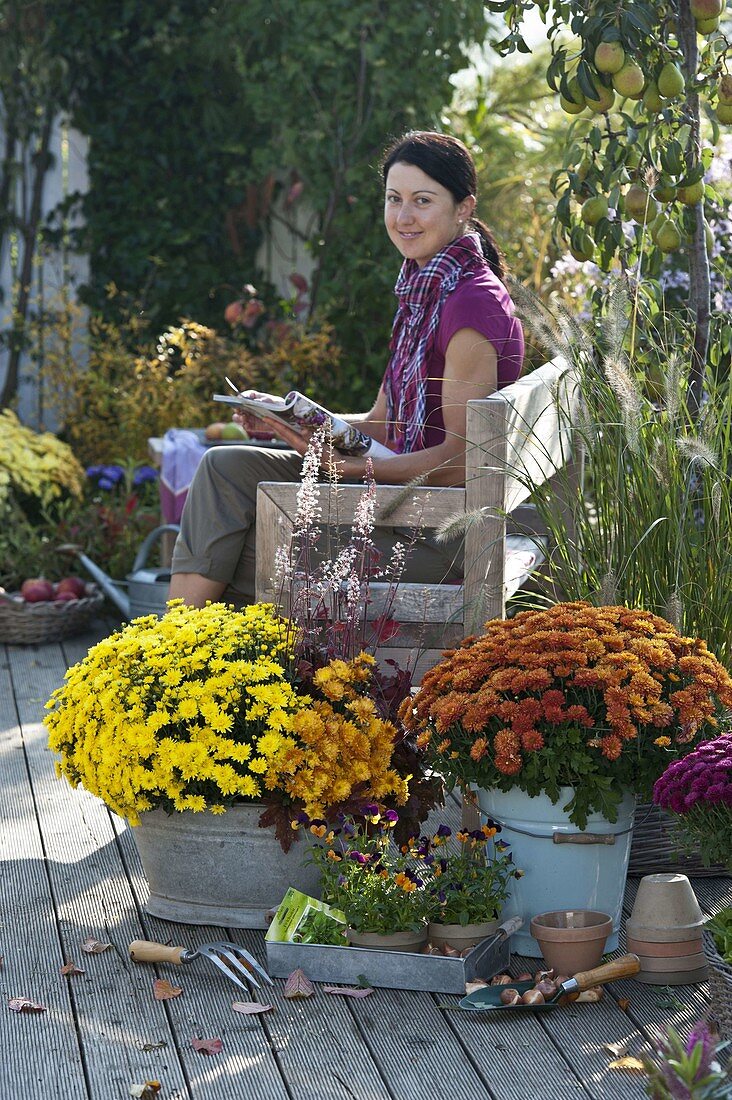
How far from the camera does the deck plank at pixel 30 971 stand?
1893 millimetres

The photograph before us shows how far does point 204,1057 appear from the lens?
6.39 ft

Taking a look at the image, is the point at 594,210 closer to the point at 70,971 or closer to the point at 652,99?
the point at 652,99

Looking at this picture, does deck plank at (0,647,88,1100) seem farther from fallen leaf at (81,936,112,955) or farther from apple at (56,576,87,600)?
apple at (56,576,87,600)

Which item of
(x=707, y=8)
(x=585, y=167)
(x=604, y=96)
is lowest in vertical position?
(x=585, y=167)

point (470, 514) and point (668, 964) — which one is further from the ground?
point (470, 514)

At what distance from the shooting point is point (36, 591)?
4508 mm

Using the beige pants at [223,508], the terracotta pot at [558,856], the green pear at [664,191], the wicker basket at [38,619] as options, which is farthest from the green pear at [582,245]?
the wicker basket at [38,619]

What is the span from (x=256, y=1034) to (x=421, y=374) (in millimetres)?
1546

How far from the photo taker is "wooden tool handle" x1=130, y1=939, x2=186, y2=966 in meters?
2.21

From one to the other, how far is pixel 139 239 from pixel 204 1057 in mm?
4495

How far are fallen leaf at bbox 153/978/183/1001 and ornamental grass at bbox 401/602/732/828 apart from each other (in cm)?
55

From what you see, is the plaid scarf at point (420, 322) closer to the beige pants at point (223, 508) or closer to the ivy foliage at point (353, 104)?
the beige pants at point (223, 508)

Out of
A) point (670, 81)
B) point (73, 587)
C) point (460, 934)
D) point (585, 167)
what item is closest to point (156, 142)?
point (73, 587)

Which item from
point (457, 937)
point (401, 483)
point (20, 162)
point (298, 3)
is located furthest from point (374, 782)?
point (20, 162)
